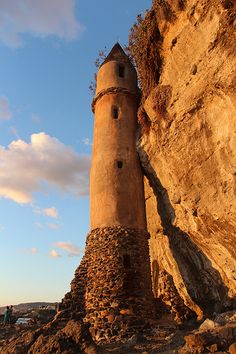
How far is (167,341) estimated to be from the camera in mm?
9539

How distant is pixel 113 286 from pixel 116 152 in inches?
225

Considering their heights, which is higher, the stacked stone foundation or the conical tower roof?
the conical tower roof

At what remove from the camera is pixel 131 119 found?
15742 mm

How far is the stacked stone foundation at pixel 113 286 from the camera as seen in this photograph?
1161 cm

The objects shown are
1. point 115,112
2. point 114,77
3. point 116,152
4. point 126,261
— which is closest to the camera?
point 126,261

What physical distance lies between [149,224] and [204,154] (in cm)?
617

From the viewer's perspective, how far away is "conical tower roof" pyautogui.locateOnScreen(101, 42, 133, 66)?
17.1m

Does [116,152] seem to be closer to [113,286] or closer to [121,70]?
[121,70]

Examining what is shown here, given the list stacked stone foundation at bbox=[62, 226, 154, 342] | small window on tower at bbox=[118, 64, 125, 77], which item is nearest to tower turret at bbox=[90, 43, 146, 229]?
small window on tower at bbox=[118, 64, 125, 77]

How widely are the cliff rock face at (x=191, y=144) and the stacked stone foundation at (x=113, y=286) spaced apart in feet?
6.41

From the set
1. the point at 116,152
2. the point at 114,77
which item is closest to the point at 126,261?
the point at 116,152

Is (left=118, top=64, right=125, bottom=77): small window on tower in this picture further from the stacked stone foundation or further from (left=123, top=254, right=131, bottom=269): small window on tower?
(left=123, top=254, right=131, bottom=269): small window on tower

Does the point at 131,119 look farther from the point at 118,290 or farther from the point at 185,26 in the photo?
the point at 118,290

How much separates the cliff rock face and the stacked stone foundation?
76.9 inches
